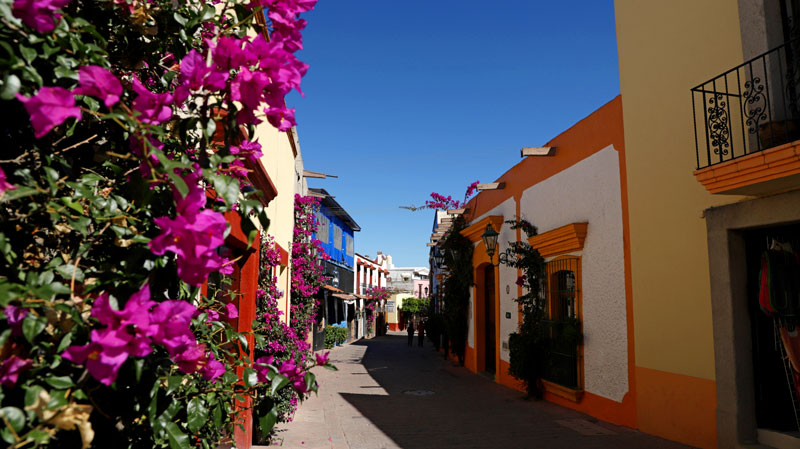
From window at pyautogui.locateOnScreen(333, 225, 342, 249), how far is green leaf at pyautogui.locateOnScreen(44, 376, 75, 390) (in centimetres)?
2687

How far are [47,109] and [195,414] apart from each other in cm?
93

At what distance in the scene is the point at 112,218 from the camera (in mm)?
1426

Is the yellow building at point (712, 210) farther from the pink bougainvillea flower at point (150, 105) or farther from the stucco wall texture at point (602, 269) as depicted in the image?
the pink bougainvillea flower at point (150, 105)

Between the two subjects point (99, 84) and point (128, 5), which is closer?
point (99, 84)

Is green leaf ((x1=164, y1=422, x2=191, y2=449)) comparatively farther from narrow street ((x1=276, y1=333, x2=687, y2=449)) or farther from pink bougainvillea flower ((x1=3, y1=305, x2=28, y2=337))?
narrow street ((x1=276, y1=333, x2=687, y2=449))

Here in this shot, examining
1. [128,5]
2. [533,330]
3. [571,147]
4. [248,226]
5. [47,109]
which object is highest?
[571,147]

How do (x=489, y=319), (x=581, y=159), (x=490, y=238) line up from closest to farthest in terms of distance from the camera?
1. (x=581, y=159)
2. (x=490, y=238)
3. (x=489, y=319)

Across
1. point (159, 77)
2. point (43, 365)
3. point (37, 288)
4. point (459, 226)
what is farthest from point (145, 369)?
point (459, 226)

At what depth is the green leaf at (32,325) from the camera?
1117mm

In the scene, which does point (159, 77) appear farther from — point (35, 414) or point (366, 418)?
point (366, 418)

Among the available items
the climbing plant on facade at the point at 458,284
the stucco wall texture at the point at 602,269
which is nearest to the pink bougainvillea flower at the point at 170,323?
the stucco wall texture at the point at 602,269

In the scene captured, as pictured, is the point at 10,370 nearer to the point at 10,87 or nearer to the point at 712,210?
the point at 10,87

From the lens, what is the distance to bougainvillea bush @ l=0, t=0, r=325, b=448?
1.16m

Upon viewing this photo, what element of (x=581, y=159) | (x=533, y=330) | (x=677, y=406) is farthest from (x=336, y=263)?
(x=677, y=406)
